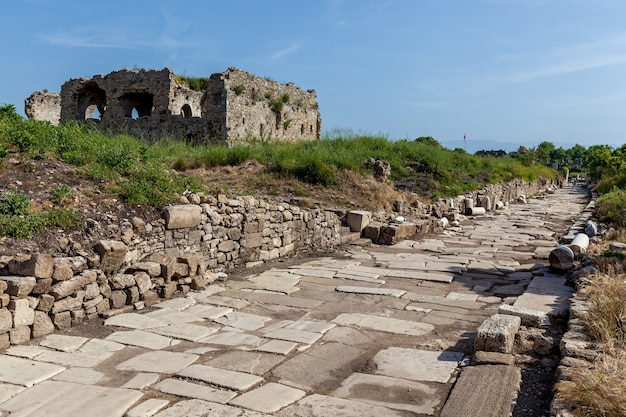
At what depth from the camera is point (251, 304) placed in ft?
22.1

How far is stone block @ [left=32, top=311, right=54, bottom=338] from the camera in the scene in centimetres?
516

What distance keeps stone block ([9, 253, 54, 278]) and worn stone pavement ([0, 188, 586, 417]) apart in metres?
0.63

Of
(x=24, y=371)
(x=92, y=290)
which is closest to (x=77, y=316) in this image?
(x=92, y=290)

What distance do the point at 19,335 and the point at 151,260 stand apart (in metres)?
2.05

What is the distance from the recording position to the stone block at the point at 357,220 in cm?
1245

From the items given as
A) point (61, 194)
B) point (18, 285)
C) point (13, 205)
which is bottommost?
point (18, 285)

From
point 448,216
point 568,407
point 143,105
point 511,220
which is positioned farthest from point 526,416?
point 143,105

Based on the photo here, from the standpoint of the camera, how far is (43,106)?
28047 mm

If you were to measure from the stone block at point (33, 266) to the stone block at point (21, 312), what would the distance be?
27cm

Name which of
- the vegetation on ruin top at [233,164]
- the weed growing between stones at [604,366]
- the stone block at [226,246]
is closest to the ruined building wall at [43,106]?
the vegetation on ruin top at [233,164]

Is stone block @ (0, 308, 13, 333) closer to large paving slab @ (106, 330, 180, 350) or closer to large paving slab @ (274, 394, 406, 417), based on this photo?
large paving slab @ (106, 330, 180, 350)

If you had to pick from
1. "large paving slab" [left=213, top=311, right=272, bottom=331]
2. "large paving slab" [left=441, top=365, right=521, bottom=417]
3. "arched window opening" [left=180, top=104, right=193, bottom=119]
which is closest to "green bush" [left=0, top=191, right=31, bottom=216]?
"large paving slab" [left=213, top=311, right=272, bottom=331]

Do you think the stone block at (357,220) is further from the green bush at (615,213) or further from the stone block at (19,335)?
the stone block at (19,335)

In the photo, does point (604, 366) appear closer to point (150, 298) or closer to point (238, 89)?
point (150, 298)
